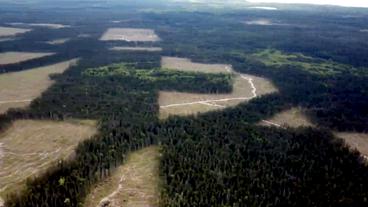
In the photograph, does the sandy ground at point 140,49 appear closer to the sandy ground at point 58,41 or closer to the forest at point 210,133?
the forest at point 210,133

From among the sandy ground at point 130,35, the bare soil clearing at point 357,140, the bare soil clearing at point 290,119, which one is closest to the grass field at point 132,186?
the bare soil clearing at point 290,119

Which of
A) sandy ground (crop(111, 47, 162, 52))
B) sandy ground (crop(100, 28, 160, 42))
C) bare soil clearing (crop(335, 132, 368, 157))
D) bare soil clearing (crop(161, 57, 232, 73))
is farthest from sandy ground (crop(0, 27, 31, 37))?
bare soil clearing (crop(335, 132, 368, 157))

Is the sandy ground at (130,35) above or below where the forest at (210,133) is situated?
above

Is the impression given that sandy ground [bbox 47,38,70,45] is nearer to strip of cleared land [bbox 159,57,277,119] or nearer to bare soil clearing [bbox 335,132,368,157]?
strip of cleared land [bbox 159,57,277,119]

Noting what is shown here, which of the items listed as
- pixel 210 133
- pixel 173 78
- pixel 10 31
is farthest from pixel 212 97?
pixel 10 31

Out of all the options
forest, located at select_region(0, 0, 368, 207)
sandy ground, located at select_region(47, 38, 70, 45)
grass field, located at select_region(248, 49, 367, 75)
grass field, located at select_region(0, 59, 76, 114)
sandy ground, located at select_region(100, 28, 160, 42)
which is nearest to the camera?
forest, located at select_region(0, 0, 368, 207)

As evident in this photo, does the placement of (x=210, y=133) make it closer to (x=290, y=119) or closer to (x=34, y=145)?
(x=290, y=119)

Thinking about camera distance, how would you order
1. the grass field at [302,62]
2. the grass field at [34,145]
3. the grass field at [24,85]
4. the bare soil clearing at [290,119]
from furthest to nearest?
the grass field at [302,62] → the grass field at [24,85] → the bare soil clearing at [290,119] → the grass field at [34,145]

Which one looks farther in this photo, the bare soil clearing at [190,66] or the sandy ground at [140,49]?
the sandy ground at [140,49]

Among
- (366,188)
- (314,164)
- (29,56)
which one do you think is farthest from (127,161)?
(29,56)
